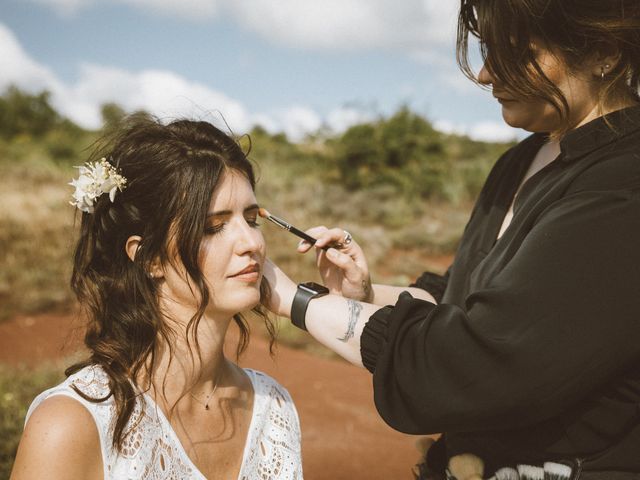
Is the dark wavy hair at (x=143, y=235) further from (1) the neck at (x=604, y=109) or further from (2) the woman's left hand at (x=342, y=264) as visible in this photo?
(1) the neck at (x=604, y=109)

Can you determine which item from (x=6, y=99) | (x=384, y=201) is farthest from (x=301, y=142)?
(x=6, y=99)

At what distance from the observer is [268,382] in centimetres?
276

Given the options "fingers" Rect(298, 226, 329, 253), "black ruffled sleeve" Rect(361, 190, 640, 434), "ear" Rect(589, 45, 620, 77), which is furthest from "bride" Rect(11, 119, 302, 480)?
"ear" Rect(589, 45, 620, 77)

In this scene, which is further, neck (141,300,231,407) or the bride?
neck (141,300,231,407)

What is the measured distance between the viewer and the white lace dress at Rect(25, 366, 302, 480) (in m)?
1.98

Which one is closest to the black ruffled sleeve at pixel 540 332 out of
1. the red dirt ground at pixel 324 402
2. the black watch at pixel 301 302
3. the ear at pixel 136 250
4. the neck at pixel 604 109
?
the neck at pixel 604 109

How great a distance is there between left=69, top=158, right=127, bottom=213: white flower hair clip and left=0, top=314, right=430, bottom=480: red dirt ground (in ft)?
4.44

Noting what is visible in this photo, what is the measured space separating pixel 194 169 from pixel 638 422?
1.60 metres

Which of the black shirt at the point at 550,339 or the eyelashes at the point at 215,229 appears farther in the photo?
the eyelashes at the point at 215,229

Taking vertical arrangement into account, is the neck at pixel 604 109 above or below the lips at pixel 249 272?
above

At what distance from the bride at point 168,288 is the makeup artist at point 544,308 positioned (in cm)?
42

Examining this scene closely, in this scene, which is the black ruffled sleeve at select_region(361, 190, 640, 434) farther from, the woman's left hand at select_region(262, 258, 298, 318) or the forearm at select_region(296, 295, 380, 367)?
the woman's left hand at select_region(262, 258, 298, 318)

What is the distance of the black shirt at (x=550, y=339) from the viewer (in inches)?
53.7

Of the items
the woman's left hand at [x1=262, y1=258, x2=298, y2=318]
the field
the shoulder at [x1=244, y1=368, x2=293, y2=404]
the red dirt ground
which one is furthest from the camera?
the field
